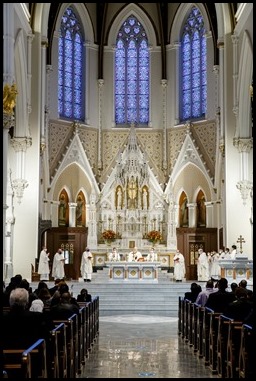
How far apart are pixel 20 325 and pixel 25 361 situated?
1.16 m

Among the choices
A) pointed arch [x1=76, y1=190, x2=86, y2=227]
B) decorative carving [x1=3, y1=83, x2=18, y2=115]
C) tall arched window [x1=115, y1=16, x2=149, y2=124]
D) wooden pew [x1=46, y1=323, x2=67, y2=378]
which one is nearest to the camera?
wooden pew [x1=46, y1=323, x2=67, y2=378]

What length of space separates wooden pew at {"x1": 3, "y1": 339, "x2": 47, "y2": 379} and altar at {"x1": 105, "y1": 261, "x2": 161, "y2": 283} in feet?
58.9

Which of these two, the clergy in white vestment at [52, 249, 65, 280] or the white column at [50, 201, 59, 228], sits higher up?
the white column at [50, 201, 59, 228]

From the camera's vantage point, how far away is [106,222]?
29.8 meters

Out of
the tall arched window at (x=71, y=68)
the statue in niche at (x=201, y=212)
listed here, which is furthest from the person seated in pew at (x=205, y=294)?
the tall arched window at (x=71, y=68)

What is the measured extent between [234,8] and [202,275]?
11.4 meters

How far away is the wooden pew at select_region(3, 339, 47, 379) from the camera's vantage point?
4738mm

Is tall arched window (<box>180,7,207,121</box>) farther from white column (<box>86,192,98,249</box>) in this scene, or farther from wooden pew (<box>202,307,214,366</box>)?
wooden pew (<box>202,307,214,366</box>)

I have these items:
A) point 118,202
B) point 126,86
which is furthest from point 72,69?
point 118,202

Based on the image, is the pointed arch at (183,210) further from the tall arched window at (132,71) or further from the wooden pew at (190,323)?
the wooden pew at (190,323)

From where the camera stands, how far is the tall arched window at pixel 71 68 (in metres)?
31.7

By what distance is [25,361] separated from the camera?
4.65 metres

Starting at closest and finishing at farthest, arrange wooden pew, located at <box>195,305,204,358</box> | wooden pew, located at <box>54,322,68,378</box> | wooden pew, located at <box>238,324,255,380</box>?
wooden pew, located at <box>238,324,255,380</box> → wooden pew, located at <box>54,322,68,378</box> → wooden pew, located at <box>195,305,204,358</box>

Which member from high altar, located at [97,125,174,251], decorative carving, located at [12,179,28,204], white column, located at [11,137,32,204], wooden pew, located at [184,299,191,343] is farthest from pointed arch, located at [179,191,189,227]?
wooden pew, located at [184,299,191,343]
